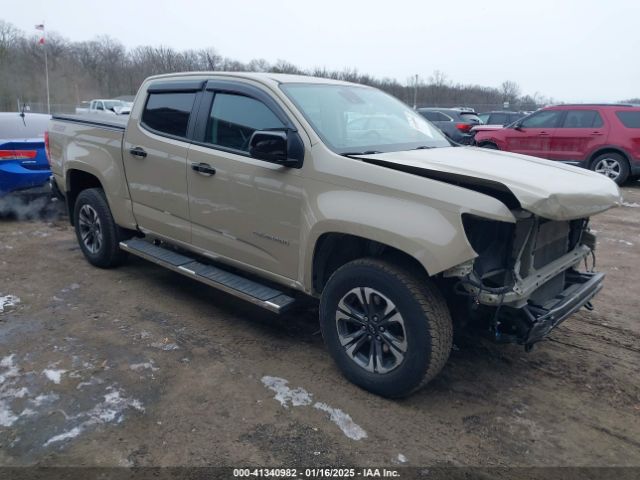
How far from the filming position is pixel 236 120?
3.99m

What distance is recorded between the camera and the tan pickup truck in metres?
2.90

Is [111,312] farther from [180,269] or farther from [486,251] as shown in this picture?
[486,251]

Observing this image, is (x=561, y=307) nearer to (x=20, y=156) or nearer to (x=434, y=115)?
(x=20, y=156)

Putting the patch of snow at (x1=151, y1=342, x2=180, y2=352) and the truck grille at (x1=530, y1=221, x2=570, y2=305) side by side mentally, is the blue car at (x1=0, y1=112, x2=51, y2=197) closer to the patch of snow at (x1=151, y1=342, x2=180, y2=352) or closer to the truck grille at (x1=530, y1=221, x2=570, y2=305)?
the patch of snow at (x1=151, y1=342, x2=180, y2=352)

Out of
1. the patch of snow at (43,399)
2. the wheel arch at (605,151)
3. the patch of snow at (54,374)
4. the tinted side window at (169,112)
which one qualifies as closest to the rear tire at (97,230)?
the tinted side window at (169,112)

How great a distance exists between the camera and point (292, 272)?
3.66 metres

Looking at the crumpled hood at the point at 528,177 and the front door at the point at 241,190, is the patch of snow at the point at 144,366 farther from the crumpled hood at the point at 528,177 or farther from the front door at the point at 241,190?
the crumpled hood at the point at 528,177

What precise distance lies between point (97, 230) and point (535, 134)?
10.3m

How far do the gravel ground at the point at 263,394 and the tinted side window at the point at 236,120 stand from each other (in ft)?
4.98

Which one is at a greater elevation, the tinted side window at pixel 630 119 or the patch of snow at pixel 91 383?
the tinted side window at pixel 630 119

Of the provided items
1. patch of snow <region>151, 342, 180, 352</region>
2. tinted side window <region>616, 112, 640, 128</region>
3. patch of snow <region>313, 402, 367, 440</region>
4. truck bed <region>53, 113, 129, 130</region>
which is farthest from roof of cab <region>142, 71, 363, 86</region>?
tinted side window <region>616, 112, 640, 128</region>

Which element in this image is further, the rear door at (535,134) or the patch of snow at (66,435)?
the rear door at (535,134)

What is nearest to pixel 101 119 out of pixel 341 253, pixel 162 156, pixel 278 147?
pixel 162 156

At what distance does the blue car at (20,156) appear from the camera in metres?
7.23
